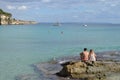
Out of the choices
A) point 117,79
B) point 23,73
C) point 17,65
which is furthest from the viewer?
point 17,65

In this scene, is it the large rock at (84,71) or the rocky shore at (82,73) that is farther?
the large rock at (84,71)

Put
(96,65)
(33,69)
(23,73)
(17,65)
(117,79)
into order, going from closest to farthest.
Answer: (117,79)
(96,65)
(23,73)
(33,69)
(17,65)

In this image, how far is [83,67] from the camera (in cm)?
3155

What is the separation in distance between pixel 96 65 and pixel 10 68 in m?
11.7

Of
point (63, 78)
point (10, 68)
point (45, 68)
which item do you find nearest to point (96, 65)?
point (63, 78)

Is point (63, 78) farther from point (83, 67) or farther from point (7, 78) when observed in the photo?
point (7, 78)

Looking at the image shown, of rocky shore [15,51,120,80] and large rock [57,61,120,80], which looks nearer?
rocky shore [15,51,120,80]

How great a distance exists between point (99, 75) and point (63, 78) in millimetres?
3428

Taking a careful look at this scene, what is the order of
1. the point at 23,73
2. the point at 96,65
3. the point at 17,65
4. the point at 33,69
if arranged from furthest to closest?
1. the point at 17,65
2. the point at 33,69
3. the point at 23,73
4. the point at 96,65

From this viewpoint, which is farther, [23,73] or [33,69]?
[33,69]

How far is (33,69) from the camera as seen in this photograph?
37.7 metres

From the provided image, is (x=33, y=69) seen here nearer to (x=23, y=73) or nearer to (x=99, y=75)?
(x=23, y=73)

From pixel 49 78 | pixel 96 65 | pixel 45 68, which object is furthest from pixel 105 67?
pixel 45 68

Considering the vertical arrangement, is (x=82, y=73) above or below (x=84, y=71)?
below
